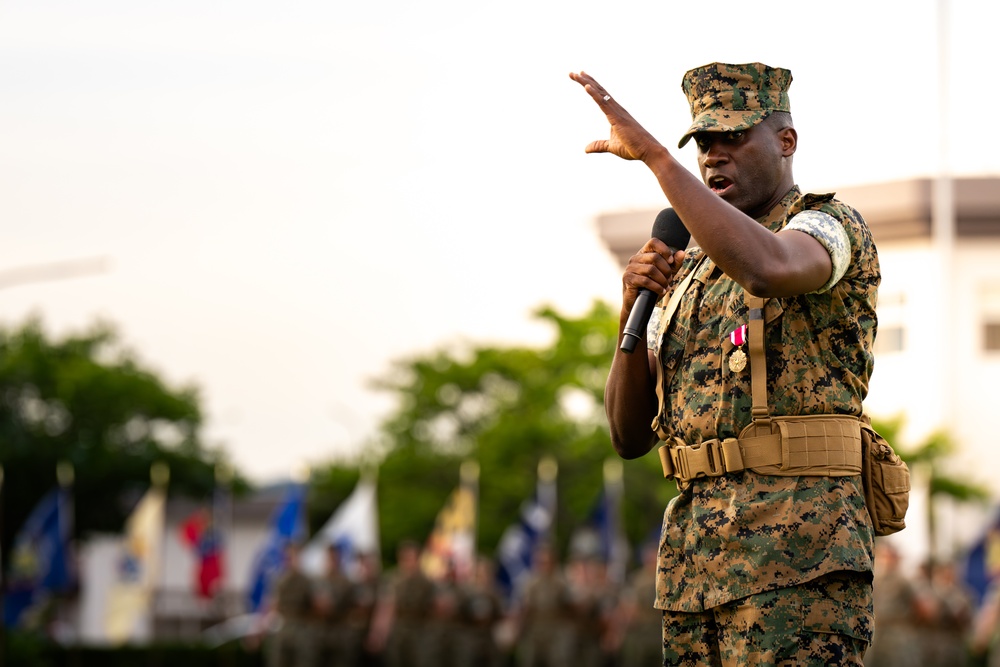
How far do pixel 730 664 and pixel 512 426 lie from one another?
34.0 m

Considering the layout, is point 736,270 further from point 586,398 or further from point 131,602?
point 586,398

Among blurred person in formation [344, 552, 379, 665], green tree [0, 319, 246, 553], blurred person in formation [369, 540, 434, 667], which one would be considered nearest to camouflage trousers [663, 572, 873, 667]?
blurred person in formation [344, 552, 379, 665]

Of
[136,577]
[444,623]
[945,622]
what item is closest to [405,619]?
[444,623]

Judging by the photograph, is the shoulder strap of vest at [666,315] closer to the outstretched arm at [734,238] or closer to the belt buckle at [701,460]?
the belt buckle at [701,460]

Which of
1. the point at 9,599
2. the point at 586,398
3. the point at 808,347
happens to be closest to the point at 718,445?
the point at 808,347

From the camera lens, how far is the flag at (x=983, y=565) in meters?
23.0

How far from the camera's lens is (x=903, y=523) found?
4121 millimetres

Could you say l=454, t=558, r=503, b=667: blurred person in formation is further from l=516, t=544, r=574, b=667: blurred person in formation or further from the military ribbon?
the military ribbon

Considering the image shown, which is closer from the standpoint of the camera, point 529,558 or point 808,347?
point 808,347

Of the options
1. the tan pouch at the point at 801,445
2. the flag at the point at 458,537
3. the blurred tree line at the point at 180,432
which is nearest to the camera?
the tan pouch at the point at 801,445

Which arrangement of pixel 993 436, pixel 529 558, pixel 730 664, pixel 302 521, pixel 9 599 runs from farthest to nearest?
pixel 993 436
pixel 529 558
pixel 302 521
pixel 9 599
pixel 730 664

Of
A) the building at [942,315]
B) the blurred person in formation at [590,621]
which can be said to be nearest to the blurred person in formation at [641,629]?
the blurred person in formation at [590,621]

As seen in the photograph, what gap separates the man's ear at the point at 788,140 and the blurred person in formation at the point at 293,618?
18055mm

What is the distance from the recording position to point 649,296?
4.04 m
